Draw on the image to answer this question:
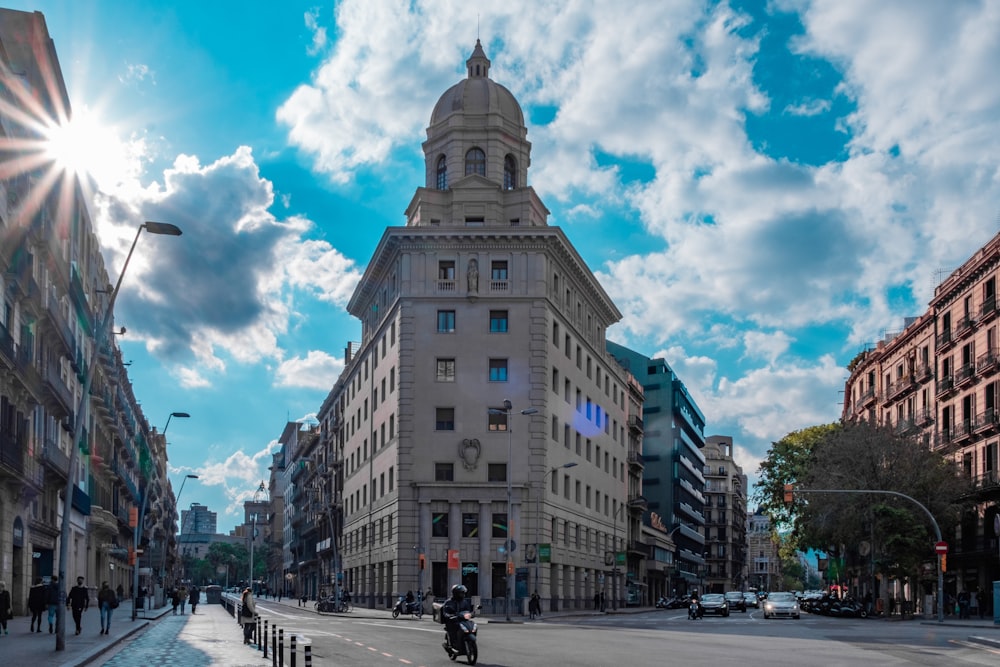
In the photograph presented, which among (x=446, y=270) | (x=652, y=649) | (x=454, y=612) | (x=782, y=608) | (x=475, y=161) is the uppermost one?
(x=475, y=161)

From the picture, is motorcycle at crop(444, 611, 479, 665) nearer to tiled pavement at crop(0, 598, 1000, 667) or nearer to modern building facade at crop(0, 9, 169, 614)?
tiled pavement at crop(0, 598, 1000, 667)

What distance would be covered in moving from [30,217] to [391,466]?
30610 millimetres

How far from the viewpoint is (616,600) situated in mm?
86250

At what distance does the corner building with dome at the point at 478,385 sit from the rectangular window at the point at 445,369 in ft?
0.20

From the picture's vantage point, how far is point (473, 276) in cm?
6675

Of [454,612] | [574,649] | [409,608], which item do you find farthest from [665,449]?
[454,612]

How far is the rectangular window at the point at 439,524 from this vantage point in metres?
63.9

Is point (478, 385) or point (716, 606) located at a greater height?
point (478, 385)

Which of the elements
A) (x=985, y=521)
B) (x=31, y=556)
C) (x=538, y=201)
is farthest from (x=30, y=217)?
(x=985, y=521)

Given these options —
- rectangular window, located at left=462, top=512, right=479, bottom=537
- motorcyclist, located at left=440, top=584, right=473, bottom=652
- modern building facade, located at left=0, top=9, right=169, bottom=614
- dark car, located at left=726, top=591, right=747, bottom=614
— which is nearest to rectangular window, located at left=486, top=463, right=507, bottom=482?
rectangular window, located at left=462, top=512, right=479, bottom=537

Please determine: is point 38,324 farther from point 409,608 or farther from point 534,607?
point 534,607

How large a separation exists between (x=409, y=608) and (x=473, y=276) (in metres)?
19.7

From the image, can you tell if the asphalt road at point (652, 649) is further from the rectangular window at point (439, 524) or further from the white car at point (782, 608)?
the rectangular window at point (439, 524)

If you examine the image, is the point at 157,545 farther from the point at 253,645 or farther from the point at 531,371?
the point at 253,645
